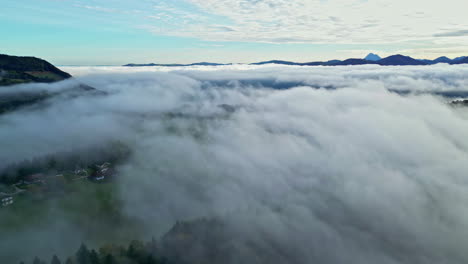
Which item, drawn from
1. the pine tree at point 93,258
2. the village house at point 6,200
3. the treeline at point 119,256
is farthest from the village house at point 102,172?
the pine tree at point 93,258

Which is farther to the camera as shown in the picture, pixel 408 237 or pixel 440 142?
pixel 440 142

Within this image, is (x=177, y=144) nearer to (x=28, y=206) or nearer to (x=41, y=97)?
(x=28, y=206)

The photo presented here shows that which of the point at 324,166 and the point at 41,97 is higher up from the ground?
the point at 41,97

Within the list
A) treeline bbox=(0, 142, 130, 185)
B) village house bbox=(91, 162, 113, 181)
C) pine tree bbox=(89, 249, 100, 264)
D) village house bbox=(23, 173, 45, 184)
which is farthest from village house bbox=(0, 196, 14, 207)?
pine tree bbox=(89, 249, 100, 264)

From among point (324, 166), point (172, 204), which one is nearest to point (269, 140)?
point (324, 166)

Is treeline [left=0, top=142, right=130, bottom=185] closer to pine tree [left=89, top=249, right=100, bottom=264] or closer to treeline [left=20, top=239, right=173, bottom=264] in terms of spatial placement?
treeline [left=20, top=239, right=173, bottom=264]

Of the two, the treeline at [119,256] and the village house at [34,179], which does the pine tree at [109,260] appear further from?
the village house at [34,179]
